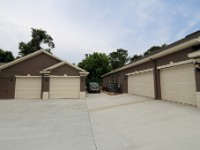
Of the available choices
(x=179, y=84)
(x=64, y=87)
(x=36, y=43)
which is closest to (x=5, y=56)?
(x=36, y=43)

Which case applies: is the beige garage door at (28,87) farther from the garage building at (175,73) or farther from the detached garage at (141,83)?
the garage building at (175,73)

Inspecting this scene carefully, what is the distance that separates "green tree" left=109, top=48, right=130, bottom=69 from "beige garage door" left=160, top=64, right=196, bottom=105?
41314 mm

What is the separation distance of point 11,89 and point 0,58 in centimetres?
3336

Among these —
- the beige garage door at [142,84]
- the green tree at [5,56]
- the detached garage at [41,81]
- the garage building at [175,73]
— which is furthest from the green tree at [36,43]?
the garage building at [175,73]

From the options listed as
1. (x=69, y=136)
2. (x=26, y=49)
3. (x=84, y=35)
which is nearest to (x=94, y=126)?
(x=69, y=136)

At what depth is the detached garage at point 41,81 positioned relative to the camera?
17.0m

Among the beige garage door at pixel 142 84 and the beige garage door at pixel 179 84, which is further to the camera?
the beige garage door at pixel 142 84

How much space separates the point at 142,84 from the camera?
47.4ft

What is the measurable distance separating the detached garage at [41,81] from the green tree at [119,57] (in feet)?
117

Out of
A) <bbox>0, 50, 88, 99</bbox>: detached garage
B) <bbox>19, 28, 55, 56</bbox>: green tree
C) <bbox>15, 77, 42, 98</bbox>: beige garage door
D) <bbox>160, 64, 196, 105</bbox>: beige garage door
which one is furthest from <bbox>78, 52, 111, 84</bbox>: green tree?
<bbox>160, 64, 196, 105</bbox>: beige garage door

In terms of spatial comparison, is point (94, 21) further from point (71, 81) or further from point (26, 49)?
point (26, 49)

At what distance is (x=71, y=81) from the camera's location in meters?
17.5

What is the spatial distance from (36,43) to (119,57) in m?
27.1

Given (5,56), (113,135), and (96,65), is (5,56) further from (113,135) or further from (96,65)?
(113,135)
